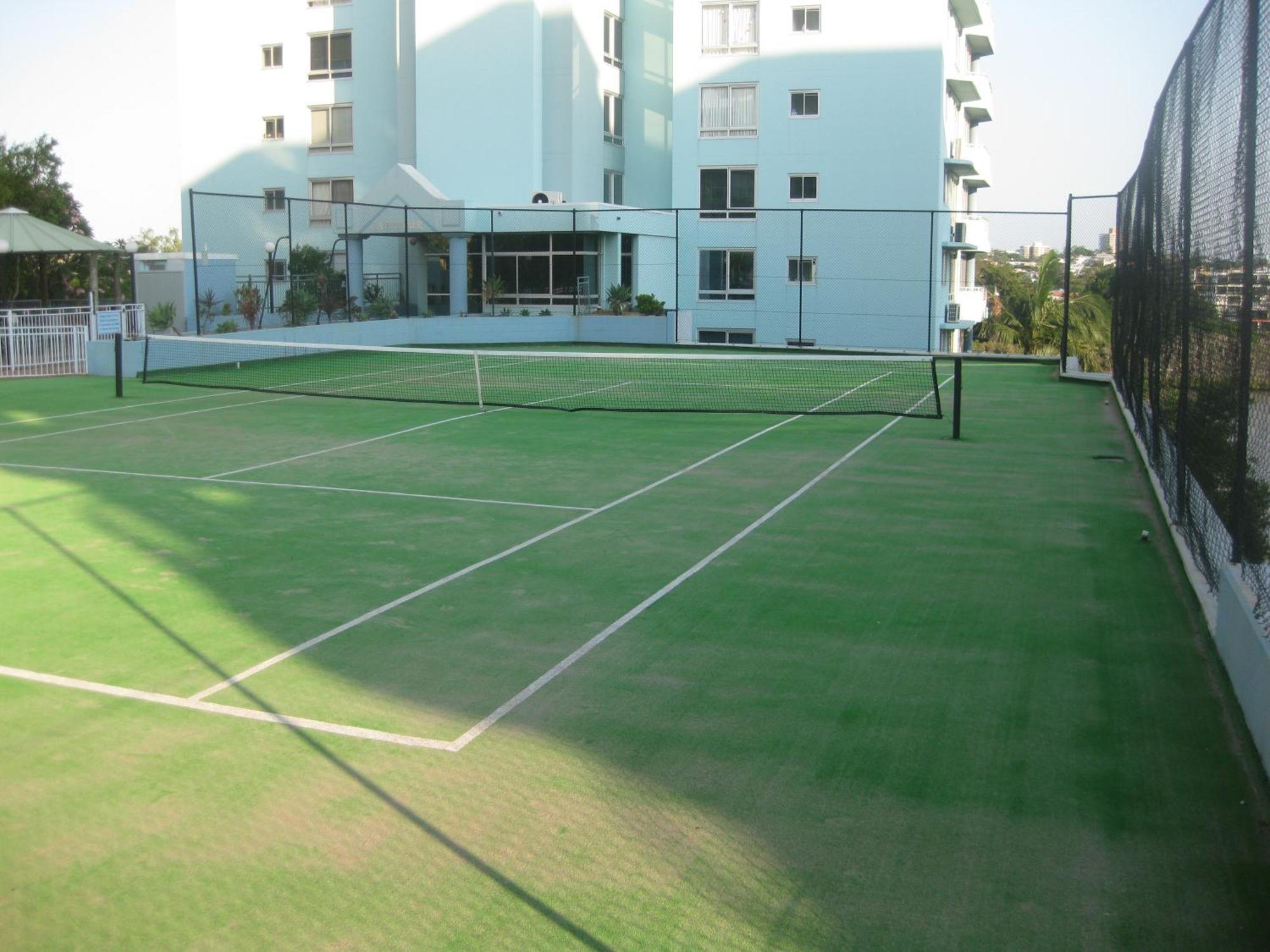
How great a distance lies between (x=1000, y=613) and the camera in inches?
364

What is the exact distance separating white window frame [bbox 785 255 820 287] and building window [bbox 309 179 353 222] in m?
17.1

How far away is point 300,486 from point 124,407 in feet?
30.3

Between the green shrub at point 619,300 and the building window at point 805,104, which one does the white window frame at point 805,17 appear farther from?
the green shrub at point 619,300

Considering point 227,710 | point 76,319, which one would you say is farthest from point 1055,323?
point 227,710

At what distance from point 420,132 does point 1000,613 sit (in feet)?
136

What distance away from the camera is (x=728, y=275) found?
1816 inches

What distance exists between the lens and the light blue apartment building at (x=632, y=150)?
143 ft

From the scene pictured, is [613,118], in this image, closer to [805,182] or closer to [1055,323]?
[805,182]

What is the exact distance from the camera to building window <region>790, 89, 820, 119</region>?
148ft

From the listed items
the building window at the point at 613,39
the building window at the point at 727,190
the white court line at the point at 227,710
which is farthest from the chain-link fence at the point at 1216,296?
the building window at the point at 613,39

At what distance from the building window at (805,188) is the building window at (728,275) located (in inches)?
102

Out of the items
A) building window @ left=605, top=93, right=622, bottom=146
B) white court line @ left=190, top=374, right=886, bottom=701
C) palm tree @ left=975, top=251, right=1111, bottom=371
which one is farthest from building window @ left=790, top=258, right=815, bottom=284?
white court line @ left=190, top=374, right=886, bottom=701

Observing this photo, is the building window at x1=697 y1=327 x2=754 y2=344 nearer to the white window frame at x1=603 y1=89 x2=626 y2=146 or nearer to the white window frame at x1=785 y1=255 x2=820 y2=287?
the white window frame at x1=785 y1=255 x2=820 y2=287

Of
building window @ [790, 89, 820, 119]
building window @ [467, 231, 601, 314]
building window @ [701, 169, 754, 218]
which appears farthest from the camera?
building window @ [701, 169, 754, 218]
